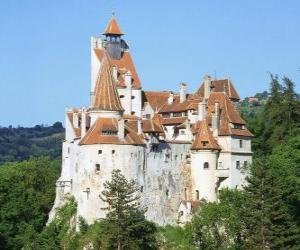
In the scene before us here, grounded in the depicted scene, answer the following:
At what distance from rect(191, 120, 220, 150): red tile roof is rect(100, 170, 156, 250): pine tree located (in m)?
10.8

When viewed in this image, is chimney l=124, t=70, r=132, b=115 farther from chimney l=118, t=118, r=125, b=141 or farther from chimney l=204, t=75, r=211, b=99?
chimney l=118, t=118, r=125, b=141

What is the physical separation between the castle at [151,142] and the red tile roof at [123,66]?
14cm

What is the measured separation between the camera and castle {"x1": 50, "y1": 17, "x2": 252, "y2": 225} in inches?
3388

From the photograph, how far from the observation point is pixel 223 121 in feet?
306

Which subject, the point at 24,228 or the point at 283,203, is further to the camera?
the point at 24,228

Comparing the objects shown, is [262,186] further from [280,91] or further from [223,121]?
[280,91]

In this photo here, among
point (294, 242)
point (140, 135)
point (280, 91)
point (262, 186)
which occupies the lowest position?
point (294, 242)

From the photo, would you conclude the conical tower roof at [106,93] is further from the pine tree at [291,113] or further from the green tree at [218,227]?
the pine tree at [291,113]

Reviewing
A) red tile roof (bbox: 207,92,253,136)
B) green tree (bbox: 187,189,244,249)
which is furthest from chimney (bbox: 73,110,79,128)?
green tree (bbox: 187,189,244,249)

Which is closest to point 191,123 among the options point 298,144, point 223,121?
point 223,121

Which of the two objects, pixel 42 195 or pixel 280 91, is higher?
pixel 280 91

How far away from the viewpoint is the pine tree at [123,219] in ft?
264

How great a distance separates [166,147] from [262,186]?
1211 cm

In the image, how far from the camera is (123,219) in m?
80.8
